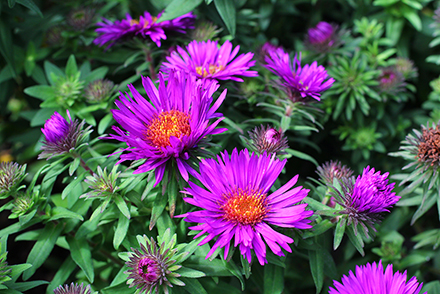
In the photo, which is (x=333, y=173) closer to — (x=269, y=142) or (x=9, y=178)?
(x=269, y=142)

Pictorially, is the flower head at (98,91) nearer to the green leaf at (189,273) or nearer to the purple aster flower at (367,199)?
the green leaf at (189,273)

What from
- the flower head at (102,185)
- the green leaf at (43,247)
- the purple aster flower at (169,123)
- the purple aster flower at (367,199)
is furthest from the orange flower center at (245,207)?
the green leaf at (43,247)

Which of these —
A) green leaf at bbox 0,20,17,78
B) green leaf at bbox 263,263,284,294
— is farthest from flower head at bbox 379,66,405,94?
green leaf at bbox 0,20,17,78

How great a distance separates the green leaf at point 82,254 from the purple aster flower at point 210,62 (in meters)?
0.75

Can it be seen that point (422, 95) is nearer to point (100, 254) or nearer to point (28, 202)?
point (100, 254)

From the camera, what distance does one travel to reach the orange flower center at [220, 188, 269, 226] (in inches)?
46.2

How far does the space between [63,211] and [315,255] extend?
95 cm

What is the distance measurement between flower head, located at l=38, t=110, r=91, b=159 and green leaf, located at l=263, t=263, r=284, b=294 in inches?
32.3

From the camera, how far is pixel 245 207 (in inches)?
46.9

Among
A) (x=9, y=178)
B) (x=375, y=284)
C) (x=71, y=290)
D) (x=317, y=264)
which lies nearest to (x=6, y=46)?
(x=9, y=178)

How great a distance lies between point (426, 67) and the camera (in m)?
2.46

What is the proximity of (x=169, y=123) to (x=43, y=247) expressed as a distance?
0.70 m

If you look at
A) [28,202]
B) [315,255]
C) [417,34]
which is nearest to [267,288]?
[315,255]

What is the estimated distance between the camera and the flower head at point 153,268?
1.11 m
